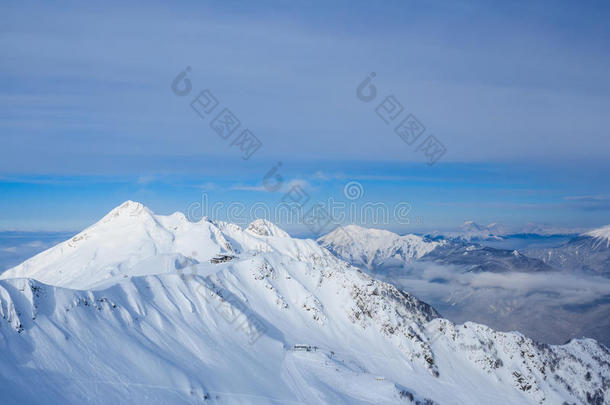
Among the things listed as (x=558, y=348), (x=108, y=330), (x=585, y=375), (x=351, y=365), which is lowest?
(x=585, y=375)

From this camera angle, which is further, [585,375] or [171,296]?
[585,375]

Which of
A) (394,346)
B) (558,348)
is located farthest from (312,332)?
(558,348)

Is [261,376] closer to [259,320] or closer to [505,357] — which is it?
[259,320]

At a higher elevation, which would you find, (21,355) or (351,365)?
(21,355)

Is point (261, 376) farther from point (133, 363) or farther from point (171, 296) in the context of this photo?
point (171, 296)

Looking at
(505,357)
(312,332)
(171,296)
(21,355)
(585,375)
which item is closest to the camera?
(21,355)

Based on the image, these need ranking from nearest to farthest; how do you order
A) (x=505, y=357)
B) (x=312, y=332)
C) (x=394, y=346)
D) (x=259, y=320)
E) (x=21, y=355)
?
(x=21, y=355), (x=259, y=320), (x=312, y=332), (x=394, y=346), (x=505, y=357)

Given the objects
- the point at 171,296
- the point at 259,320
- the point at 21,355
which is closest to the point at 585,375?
the point at 259,320
